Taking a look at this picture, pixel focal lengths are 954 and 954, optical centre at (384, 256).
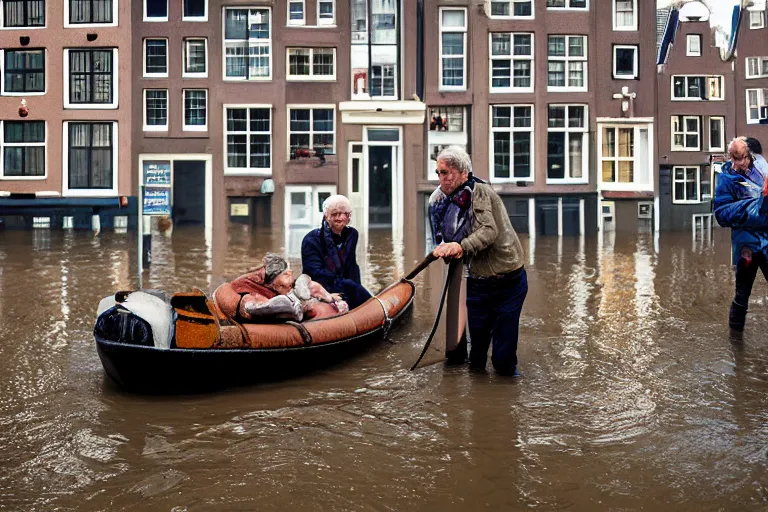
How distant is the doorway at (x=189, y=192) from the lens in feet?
92.3

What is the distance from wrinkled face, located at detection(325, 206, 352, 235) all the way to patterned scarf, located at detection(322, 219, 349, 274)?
0.41 ft

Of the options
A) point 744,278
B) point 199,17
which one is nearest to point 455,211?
point 744,278

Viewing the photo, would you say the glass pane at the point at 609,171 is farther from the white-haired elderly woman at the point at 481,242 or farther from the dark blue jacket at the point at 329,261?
the white-haired elderly woman at the point at 481,242

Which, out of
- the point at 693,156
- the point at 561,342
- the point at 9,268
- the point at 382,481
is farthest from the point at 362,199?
the point at 382,481

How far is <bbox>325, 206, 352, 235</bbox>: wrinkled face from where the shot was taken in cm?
820

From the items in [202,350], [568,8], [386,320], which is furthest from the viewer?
[568,8]

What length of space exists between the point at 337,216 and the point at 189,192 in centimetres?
2110

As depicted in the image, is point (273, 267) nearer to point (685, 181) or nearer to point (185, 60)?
point (185, 60)

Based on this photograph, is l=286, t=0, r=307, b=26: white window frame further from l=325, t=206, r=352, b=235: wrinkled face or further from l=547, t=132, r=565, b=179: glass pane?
l=325, t=206, r=352, b=235: wrinkled face

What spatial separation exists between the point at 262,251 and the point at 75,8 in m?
13.4

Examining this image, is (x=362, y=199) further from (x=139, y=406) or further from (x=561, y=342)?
(x=139, y=406)

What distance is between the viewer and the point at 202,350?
21.7ft

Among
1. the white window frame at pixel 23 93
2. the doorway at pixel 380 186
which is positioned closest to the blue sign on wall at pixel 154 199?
the doorway at pixel 380 186

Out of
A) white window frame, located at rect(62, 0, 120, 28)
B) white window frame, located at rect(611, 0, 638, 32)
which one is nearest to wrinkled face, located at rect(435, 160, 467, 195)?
white window frame, located at rect(611, 0, 638, 32)
